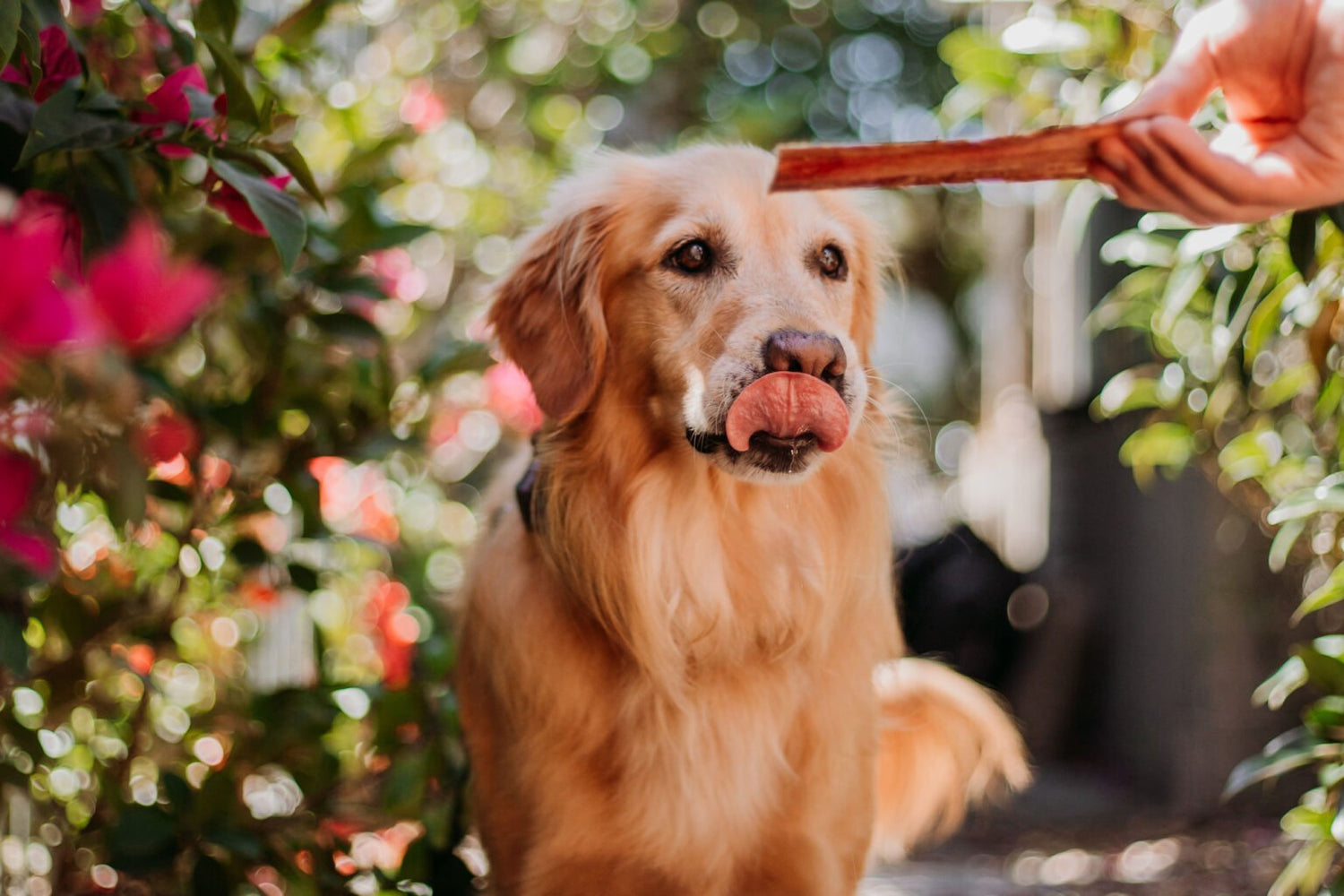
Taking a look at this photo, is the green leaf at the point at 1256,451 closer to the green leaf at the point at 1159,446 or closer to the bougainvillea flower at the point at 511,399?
the green leaf at the point at 1159,446

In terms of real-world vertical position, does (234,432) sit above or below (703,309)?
below

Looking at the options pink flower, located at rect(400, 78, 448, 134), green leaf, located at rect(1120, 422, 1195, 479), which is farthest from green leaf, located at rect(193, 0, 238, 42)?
green leaf, located at rect(1120, 422, 1195, 479)

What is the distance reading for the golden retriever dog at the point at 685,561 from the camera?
2072 mm

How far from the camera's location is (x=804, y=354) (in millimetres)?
1927

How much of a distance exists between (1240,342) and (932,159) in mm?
934

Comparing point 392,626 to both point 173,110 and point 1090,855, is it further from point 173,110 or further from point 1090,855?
point 1090,855

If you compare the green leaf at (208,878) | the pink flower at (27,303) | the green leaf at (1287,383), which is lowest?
the green leaf at (208,878)

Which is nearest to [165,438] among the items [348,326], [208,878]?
[348,326]

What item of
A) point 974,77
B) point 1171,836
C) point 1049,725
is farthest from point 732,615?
point 1049,725

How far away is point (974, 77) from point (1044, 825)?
313 cm

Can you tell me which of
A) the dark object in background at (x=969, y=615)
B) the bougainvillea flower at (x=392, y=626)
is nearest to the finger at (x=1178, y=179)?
the bougainvillea flower at (x=392, y=626)

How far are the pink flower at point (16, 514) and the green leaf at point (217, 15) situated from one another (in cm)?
84

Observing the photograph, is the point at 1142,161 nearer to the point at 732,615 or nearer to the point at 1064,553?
the point at 732,615

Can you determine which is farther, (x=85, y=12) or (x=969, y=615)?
(x=969, y=615)
